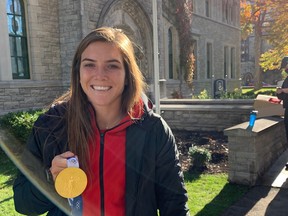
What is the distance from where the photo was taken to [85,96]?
74.8 inches

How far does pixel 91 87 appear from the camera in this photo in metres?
1.80

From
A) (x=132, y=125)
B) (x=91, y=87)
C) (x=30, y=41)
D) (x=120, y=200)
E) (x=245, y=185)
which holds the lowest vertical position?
(x=245, y=185)

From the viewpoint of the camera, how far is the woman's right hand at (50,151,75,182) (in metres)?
1.54

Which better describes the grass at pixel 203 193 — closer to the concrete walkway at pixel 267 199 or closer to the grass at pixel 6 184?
the grass at pixel 6 184

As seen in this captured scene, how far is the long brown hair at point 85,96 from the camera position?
1.70 metres

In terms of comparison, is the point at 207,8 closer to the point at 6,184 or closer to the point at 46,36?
the point at 46,36

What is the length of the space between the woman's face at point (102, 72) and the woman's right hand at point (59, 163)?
0.39 metres

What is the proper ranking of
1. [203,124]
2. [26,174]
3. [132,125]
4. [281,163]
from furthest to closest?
[203,124], [281,163], [132,125], [26,174]

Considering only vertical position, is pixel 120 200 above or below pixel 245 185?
above

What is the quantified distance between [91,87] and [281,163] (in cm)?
514

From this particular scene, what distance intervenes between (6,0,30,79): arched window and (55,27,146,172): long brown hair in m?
9.04

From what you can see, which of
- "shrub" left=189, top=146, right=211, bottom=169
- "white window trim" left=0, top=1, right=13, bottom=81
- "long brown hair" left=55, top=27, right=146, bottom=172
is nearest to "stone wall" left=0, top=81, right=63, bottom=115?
"white window trim" left=0, top=1, right=13, bottom=81

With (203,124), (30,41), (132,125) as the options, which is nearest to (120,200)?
(132,125)

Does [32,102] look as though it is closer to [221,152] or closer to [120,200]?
[221,152]
